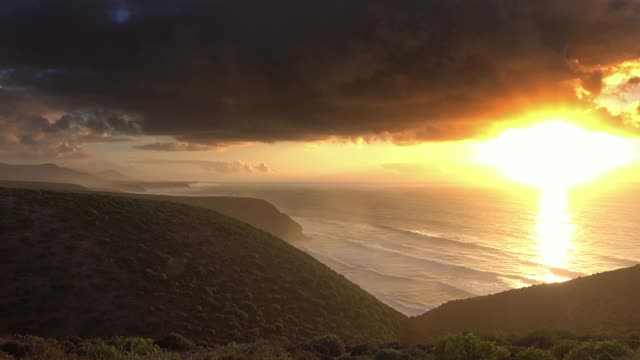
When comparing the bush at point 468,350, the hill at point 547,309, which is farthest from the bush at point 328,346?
the hill at point 547,309

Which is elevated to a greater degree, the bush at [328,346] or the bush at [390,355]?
the bush at [390,355]

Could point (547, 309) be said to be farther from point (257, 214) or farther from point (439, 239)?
point (257, 214)

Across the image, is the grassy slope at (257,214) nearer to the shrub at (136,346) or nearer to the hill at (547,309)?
the hill at (547,309)

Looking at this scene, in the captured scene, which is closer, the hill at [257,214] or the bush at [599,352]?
the bush at [599,352]

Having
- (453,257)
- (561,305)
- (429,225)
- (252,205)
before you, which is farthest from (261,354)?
(429,225)

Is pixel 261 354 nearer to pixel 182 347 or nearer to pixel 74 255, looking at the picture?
pixel 182 347

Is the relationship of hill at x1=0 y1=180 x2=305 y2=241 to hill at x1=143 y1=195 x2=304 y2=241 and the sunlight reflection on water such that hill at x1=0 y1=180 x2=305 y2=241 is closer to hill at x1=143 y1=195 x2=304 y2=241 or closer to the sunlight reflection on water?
hill at x1=143 y1=195 x2=304 y2=241

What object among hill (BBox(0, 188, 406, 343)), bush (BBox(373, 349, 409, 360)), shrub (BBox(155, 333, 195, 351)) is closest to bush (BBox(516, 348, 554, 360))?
bush (BBox(373, 349, 409, 360))
